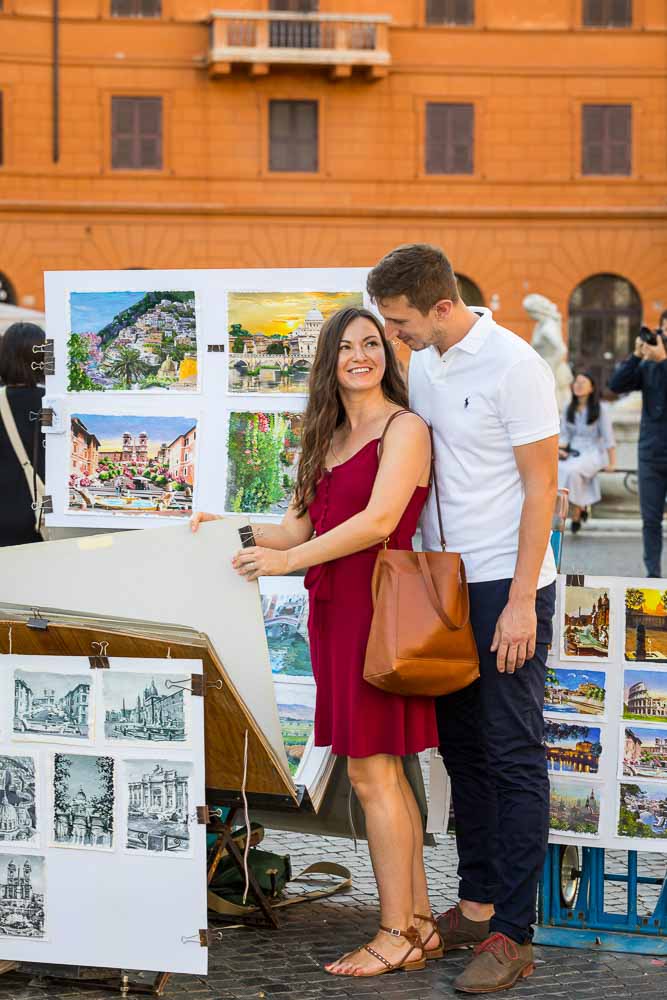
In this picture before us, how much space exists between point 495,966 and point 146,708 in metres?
1.05

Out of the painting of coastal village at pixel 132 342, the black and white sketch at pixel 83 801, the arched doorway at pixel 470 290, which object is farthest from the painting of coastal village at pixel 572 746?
the arched doorway at pixel 470 290

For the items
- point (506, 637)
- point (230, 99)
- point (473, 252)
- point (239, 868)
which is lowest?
point (239, 868)

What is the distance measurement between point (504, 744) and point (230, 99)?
1146 inches

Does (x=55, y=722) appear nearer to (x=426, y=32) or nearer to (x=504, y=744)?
(x=504, y=744)

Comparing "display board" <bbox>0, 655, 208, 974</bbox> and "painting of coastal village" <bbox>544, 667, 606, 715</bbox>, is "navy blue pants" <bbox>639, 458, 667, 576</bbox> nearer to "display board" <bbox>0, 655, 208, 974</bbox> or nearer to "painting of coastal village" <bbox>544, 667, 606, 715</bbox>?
"painting of coastal village" <bbox>544, 667, 606, 715</bbox>

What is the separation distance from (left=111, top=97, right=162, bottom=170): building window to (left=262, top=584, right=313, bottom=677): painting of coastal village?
27754 millimetres

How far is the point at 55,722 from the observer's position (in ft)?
11.5

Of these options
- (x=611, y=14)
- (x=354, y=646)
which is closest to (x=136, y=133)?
(x=611, y=14)

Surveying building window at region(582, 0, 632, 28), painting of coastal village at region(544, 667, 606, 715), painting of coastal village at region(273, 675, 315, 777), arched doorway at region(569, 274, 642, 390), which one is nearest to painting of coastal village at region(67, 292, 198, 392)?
painting of coastal village at region(273, 675, 315, 777)

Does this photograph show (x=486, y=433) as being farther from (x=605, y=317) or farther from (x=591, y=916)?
(x=605, y=317)

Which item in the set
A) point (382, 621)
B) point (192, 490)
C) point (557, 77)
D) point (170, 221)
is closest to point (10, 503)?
point (192, 490)

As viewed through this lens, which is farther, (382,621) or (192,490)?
(192,490)

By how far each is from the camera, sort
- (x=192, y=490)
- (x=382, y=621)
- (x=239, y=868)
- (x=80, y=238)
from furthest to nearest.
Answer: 1. (x=80, y=238)
2. (x=192, y=490)
3. (x=239, y=868)
4. (x=382, y=621)

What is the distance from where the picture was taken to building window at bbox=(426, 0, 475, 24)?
31.6 metres
